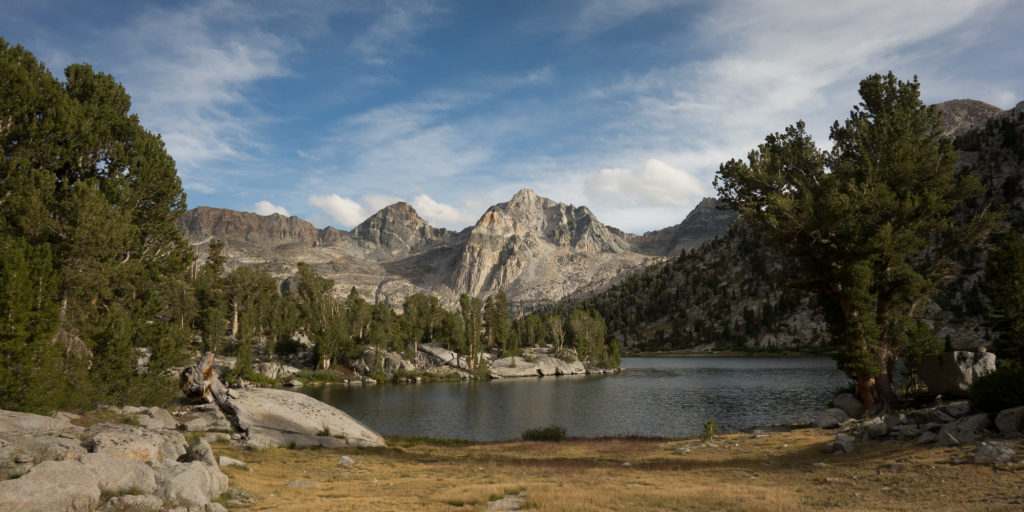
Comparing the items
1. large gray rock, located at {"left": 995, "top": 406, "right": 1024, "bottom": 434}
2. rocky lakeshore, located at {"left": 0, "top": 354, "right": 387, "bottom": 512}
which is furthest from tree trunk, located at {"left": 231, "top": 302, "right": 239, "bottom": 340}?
large gray rock, located at {"left": 995, "top": 406, "right": 1024, "bottom": 434}

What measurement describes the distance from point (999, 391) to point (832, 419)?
13.5 m

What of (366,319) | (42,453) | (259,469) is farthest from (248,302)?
(42,453)

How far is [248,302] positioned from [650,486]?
390 feet

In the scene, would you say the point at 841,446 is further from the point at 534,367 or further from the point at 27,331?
the point at 534,367

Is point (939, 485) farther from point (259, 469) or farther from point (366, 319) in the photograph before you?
point (366, 319)

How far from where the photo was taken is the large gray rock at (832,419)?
37159mm

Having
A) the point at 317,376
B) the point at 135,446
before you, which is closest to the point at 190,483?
the point at 135,446

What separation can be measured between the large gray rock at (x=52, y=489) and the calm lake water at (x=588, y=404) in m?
41.9

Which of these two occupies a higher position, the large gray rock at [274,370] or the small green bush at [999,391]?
the small green bush at [999,391]

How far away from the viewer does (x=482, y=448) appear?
41969mm

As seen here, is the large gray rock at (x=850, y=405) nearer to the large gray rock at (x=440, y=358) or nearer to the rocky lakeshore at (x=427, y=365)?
the rocky lakeshore at (x=427, y=365)

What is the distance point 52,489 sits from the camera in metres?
12.1

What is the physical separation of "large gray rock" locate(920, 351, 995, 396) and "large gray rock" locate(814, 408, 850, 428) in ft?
22.0

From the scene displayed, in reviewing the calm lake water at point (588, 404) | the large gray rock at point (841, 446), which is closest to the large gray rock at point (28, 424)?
the calm lake water at point (588, 404)
